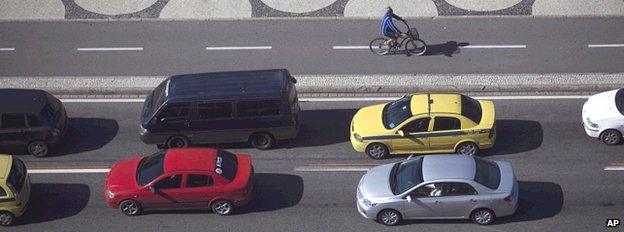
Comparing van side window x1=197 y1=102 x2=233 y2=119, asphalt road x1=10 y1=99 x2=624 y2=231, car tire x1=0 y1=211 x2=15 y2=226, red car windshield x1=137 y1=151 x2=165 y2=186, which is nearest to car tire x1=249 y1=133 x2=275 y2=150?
asphalt road x1=10 y1=99 x2=624 y2=231

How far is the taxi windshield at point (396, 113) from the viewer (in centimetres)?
2262

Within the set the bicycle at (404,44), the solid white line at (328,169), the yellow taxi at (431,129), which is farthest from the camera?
the bicycle at (404,44)

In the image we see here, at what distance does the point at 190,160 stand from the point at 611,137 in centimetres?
1062

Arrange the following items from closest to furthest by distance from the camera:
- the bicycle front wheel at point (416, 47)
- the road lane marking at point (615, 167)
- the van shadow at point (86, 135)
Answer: the road lane marking at point (615, 167)
the van shadow at point (86, 135)
the bicycle front wheel at point (416, 47)

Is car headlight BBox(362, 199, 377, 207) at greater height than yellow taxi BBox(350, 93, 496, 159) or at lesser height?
lesser

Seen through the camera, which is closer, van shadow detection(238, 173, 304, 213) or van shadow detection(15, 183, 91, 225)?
van shadow detection(238, 173, 304, 213)

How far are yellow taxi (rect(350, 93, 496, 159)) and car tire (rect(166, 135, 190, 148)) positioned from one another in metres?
4.49

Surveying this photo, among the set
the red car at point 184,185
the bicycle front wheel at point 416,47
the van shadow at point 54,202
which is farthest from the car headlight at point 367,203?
the bicycle front wheel at point 416,47

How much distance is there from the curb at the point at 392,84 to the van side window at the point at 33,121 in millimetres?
3564

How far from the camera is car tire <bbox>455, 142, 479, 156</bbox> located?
2245cm

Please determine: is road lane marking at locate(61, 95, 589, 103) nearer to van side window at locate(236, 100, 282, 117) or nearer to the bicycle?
the bicycle

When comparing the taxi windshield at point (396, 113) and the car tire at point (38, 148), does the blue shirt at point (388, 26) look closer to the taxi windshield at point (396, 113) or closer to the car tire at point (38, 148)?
the taxi windshield at point (396, 113)

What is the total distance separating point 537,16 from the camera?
29516 mm

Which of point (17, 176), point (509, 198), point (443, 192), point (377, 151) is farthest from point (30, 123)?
point (509, 198)
